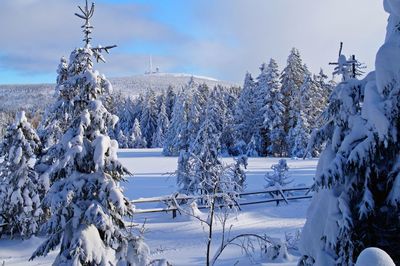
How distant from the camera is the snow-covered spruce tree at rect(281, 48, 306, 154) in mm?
57750

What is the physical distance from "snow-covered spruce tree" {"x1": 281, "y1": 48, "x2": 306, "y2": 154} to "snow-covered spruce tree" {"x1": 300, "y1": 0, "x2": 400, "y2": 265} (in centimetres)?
5225

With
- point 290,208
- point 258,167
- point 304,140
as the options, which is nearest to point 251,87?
point 304,140

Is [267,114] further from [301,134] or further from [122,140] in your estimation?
[122,140]

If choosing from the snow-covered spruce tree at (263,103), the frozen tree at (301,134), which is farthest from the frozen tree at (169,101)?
the frozen tree at (301,134)

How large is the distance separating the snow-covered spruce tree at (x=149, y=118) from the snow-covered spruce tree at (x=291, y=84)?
3377cm

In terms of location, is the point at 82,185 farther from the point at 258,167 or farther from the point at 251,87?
the point at 251,87

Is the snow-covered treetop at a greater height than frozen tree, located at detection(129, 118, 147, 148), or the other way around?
the snow-covered treetop

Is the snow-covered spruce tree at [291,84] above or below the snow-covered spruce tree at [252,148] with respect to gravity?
above

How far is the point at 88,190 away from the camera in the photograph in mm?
8117

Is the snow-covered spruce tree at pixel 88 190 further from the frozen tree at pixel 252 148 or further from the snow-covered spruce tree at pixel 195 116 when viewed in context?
the frozen tree at pixel 252 148

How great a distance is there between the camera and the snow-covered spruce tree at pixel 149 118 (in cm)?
8745

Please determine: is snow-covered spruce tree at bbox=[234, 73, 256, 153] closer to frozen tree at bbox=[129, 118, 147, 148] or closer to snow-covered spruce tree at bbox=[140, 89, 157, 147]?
snow-covered spruce tree at bbox=[140, 89, 157, 147]

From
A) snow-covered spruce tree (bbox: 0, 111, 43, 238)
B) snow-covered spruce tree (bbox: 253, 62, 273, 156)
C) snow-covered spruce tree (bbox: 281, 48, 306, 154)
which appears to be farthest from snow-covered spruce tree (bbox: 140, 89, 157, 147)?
snow-covered spruce tree (bbox: 0, 111, 43, 238)

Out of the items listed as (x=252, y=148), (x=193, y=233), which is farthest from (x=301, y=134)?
(x=193, y=233)
